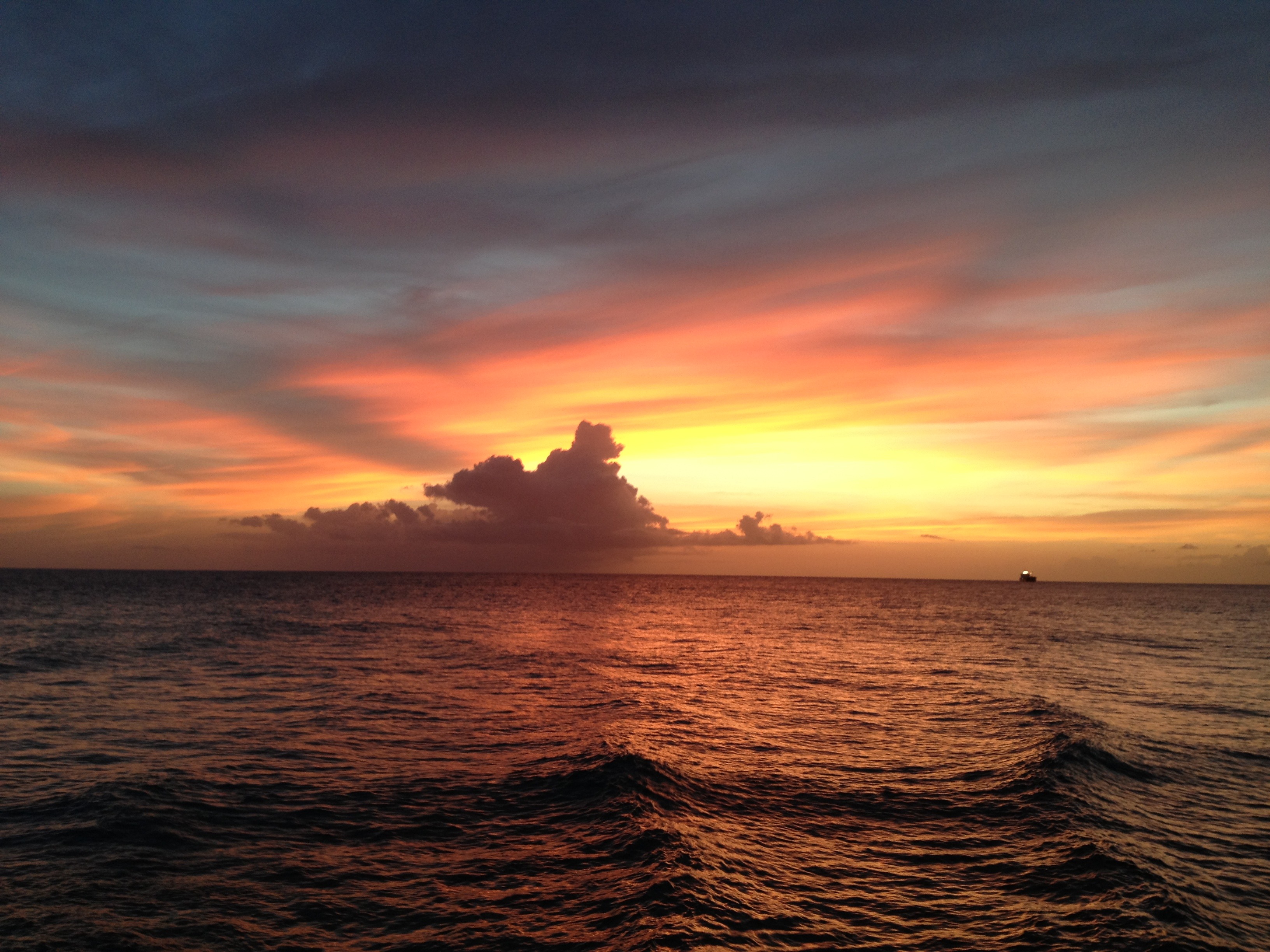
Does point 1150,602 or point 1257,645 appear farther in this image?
point 1150,602

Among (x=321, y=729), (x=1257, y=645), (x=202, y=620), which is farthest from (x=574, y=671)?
(x=1257, y=645)

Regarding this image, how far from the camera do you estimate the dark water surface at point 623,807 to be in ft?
52.7

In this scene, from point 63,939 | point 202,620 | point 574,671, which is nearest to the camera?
point 63,939

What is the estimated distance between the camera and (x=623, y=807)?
23359 mm

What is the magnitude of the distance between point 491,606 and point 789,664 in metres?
84.2

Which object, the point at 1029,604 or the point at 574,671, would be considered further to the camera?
the point at 1029,604

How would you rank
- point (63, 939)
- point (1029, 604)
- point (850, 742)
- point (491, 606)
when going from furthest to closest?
point (1029, 604)
point (491, 606)
point (850, 742)
point (63, 939)

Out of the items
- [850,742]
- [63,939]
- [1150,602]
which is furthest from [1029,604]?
[63,939]

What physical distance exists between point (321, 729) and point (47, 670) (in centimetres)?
2778

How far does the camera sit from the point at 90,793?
23.1 meters

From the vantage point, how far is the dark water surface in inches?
632

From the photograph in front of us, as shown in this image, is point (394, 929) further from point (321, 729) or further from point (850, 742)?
point (850, 742)

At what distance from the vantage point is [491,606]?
13350cm

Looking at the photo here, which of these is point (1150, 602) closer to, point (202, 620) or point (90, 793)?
point (202, 620)
